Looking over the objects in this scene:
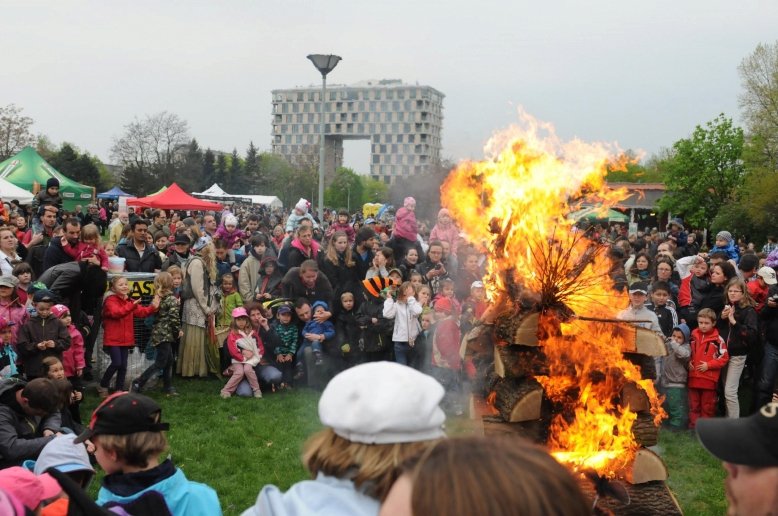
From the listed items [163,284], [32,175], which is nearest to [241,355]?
[163,284]

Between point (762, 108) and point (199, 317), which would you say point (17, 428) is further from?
point (762, 108)

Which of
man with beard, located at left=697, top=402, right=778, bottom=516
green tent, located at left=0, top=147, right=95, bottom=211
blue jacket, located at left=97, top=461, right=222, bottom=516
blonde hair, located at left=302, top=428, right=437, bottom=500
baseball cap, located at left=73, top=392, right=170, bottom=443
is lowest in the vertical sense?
blue jacket, located at left=97, top=461, right=222, bottom=516

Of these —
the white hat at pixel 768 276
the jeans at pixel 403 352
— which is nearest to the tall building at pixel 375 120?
the jeans at pixel 403 352

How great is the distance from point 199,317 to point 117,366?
4.31ft

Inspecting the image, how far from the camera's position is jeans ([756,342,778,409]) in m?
7.66

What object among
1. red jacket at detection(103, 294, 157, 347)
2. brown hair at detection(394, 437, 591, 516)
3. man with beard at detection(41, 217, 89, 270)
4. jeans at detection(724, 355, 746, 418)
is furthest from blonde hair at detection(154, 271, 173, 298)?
brown hair at detection(394, 437, 591, 516)

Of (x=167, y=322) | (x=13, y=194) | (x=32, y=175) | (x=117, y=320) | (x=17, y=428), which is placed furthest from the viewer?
(x=32, y=175)

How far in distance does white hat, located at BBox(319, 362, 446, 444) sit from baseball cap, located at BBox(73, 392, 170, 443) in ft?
4.66

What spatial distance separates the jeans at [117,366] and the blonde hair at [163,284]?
2.56 ft

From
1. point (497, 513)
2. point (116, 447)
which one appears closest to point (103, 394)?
point (116, 447)

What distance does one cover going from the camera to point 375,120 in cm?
17050

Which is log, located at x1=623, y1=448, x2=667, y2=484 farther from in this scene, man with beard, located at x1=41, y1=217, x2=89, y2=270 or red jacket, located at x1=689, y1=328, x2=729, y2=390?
man with beard, located at x1=41, y1=217, x2=89, y2=270

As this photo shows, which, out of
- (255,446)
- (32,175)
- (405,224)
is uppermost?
(32,175)

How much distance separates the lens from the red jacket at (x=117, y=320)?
8039 millimetres
